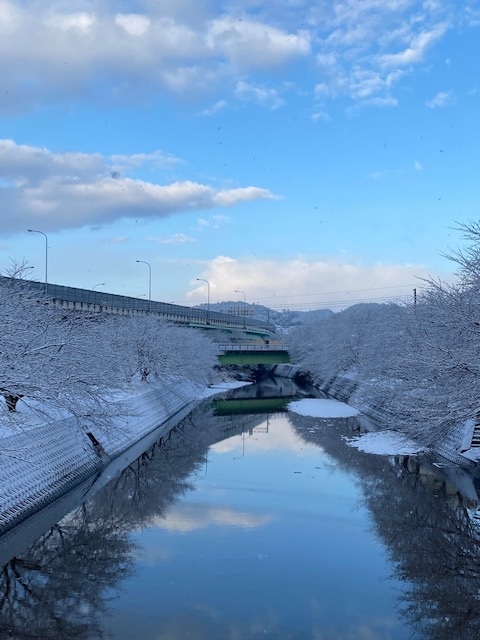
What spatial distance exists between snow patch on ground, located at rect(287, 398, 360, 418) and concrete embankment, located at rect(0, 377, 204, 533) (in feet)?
53.2

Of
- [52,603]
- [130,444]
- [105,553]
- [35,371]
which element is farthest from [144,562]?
[130,444]

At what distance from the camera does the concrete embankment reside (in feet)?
67.3

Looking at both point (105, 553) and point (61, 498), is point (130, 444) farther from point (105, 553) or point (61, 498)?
point (105, 553)

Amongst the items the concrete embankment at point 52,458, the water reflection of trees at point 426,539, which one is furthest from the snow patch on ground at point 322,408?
the water reflection of trees at point 426,539

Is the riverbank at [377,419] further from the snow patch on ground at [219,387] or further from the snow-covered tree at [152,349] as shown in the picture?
the snow-covered tree at [152,349]

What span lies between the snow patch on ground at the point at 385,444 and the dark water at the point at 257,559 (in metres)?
3.38

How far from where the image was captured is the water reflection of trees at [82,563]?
44.1ft

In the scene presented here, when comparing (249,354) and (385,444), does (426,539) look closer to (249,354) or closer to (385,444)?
(385,444)

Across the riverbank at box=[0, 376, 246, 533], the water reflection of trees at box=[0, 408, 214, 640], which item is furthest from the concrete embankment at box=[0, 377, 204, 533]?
the water reflection of trees at box=[0, 408, 214, 640]

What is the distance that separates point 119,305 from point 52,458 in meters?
41.0

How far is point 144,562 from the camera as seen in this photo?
17453mm

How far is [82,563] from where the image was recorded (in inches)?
690

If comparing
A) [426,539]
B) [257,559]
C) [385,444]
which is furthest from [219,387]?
[257,559]

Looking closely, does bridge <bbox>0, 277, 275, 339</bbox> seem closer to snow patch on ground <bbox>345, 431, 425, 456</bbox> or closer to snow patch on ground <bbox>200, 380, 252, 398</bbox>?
snow patch on ground <bbox>200, 380, 252, 398</bbox>
